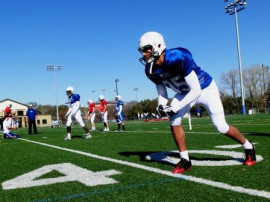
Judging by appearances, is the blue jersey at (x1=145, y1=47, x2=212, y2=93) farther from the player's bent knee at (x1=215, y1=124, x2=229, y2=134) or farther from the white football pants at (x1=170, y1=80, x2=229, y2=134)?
the player's bent knee at (x1=215, y1=124, x2=229, y2=134)

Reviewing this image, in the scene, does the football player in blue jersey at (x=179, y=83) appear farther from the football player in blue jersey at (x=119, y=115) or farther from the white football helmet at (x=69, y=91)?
the football player in blue jersey at (x=119, y=115)

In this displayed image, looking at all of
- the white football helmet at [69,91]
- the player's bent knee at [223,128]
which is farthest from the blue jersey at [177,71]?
the white football helmet at [69,91]

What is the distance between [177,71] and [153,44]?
0.46 metres

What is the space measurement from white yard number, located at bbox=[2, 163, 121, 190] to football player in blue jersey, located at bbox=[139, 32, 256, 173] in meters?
0.95

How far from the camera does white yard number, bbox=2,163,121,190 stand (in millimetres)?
4035

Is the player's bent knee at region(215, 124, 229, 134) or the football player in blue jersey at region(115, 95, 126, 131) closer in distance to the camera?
the player's bent knee at region(215, 124, 229, 134)

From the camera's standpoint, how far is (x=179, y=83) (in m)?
4.46

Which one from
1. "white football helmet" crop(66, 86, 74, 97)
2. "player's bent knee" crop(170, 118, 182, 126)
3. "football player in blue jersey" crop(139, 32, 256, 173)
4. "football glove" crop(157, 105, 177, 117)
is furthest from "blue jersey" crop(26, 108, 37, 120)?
"football glove" crop(157, 105, 177, 117)

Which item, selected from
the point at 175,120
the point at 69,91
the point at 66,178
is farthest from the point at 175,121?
the point at 69,91

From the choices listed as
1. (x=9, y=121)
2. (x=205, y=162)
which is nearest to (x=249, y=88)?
(x=9, y=121)

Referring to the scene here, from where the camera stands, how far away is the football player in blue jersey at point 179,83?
4184 millimetres

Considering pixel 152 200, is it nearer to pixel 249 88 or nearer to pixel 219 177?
pixel 219 177

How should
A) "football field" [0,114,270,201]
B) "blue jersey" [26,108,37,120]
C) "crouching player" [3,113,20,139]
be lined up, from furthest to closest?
"blue jersey" [26,108,37,120] → "crouching player" [3,113,20,139] → "football field" [0,114,270,201]

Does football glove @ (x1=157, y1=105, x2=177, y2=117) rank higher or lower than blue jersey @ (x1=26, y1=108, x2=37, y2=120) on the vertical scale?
lower
